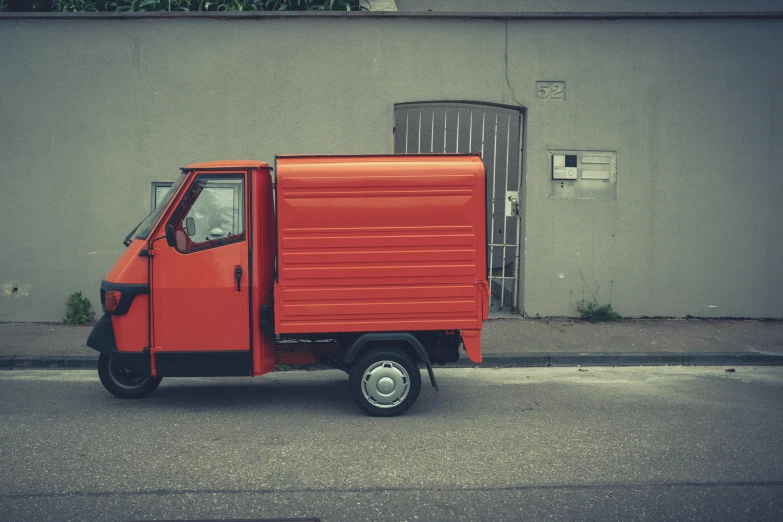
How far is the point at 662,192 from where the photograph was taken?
34.1ft

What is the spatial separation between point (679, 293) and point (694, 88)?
2928 millimetres

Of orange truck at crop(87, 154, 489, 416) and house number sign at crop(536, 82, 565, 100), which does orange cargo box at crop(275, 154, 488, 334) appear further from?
house number sign at crop(536, 82, 565, 100)

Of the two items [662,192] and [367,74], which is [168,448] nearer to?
[367,74]

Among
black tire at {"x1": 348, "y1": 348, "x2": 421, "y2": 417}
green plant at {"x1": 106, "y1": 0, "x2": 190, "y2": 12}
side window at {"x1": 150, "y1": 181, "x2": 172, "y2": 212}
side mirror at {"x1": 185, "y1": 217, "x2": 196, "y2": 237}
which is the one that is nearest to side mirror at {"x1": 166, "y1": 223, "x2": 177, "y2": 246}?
side mirror at {"x1": 185, "y1": 217, "x2": 196, "y2": 237}

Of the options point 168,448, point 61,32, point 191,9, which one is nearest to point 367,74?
point 191,9

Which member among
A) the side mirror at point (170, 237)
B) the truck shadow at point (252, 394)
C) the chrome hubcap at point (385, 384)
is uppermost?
the side mirror at point (170, 237)

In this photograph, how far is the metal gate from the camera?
10.6 metres

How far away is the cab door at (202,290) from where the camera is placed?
238 inches

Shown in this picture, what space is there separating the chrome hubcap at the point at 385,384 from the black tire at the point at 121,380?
6.86ft

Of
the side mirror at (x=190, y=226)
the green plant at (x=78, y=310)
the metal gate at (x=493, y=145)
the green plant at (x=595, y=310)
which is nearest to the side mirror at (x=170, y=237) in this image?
the side mirror at (x=190, y=226)

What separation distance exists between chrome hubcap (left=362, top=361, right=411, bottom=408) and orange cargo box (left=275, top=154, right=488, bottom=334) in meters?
0.34

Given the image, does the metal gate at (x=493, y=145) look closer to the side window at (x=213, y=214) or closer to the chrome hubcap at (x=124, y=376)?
the side window at (x=213, y=214)

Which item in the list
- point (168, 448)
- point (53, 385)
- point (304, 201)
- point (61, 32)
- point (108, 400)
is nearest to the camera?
point (168, 448)

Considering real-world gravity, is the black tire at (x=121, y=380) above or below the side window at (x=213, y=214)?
below
